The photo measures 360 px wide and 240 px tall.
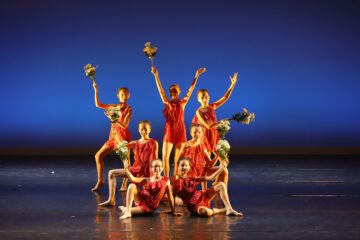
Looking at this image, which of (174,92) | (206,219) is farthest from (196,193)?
(174,92)

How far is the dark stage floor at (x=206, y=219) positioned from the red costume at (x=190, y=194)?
177mm

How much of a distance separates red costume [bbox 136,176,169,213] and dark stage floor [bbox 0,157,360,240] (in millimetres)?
126

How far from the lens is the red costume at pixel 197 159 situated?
5250 millimetres

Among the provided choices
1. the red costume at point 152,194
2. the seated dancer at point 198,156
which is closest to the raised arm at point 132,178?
the red costume at point 152,194

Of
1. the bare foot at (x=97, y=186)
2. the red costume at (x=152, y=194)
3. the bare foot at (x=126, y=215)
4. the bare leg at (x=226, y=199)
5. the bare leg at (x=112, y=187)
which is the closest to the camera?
the bare foot at (x=126, y=215)

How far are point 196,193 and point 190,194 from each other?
60mm

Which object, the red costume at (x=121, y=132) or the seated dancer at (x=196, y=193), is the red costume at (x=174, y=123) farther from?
the seated dancer at (x=196, y=193)

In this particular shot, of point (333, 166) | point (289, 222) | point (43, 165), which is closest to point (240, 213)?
point (289, 222)

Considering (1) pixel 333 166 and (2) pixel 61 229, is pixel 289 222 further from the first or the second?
(1) pixel 333 166

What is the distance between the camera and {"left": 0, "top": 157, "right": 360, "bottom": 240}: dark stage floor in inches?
154

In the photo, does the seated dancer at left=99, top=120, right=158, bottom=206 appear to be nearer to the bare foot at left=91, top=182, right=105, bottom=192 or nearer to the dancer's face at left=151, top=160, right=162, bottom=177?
the dancer's face at left=151, top=160, right=162, bottom=177

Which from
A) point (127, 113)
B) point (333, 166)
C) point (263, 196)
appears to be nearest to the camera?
point (263, 196)

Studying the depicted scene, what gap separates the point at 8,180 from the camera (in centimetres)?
744

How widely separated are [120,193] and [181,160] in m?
1.60
